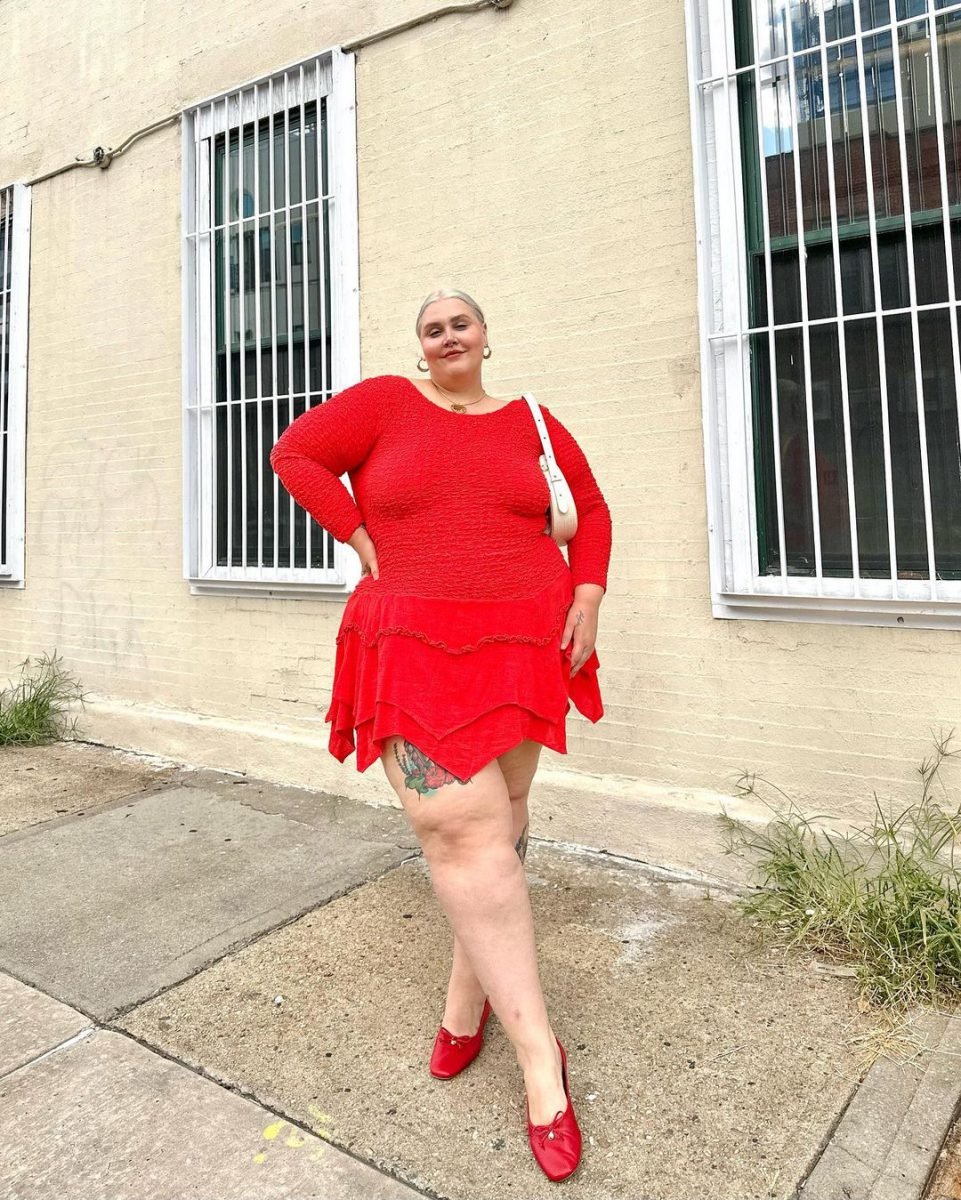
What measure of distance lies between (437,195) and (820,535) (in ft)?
7.82

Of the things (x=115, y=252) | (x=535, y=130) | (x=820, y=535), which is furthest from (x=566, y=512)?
(x=115, y=252)

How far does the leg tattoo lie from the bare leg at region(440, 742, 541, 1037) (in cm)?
22

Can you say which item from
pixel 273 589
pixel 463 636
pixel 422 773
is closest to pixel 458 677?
pixel 463 636

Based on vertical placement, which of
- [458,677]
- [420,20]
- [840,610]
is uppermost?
[420,20]

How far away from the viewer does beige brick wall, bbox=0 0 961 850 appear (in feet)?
10.8

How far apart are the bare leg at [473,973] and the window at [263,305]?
2.38 m

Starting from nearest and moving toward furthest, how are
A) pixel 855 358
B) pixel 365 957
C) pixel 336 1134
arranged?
pixel 336 1134 → pixel 365 957 → pixel 855 358

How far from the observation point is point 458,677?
6.38 feet

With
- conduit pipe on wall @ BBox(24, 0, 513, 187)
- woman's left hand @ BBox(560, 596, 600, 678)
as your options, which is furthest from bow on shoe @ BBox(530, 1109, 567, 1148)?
conduit pipe on wall @ BBox(24, 0, 513, 187)

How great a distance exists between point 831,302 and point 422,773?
2418 millimetres

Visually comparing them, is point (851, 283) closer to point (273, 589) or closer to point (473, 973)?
point (473, 973)

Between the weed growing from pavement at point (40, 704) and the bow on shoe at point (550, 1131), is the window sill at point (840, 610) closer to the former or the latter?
the bow on shoe at point (550, 1131)

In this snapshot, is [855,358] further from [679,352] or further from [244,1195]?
[244,1195]

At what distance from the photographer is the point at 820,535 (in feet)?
10.5
